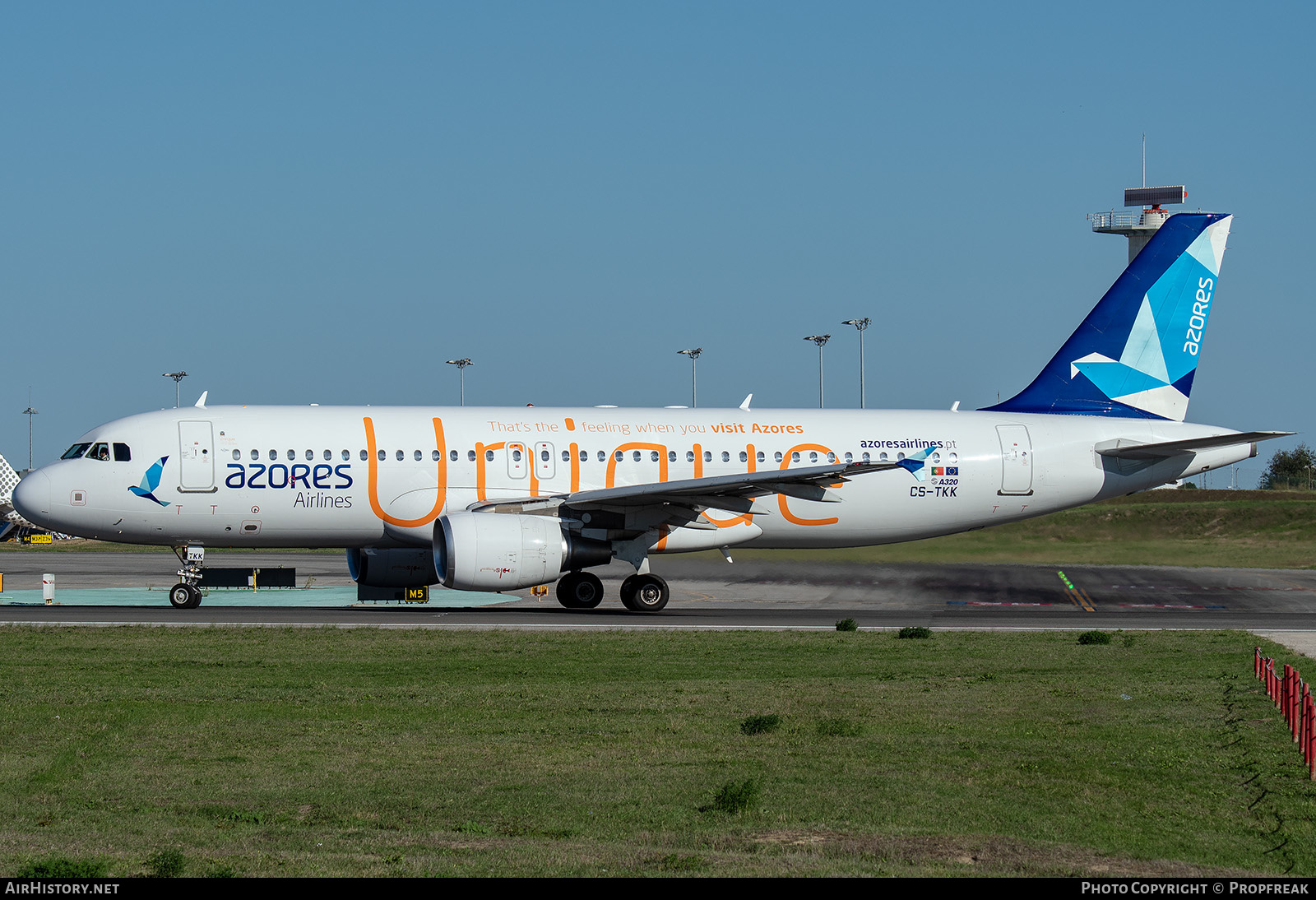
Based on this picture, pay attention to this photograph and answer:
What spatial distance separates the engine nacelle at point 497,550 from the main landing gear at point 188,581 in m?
5.69

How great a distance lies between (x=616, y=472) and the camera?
95.7 feet

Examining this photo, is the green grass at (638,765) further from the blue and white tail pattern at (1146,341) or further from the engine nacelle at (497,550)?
the blue and white tail pattern at (1146,341)

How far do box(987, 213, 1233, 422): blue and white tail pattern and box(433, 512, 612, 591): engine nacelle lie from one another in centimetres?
1296

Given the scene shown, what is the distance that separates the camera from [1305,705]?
38.0 ft

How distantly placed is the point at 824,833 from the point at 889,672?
931cm

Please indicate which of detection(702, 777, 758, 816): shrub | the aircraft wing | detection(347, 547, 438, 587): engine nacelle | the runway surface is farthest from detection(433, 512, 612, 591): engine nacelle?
detection(702, 777, 758, 816): shrub

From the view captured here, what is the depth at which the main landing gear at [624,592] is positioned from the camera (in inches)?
1145

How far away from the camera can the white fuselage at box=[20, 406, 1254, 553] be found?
2778cm

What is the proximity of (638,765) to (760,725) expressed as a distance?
2195 mm

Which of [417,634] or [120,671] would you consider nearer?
[120,671]

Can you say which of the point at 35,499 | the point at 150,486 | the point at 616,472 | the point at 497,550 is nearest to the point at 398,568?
the point at 497,550

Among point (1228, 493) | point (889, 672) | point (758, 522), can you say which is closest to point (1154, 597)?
point (758, 522)

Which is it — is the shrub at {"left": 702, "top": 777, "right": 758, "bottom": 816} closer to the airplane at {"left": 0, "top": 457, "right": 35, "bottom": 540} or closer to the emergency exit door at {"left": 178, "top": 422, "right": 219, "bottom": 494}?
the emergency exit door at {"left": 178, "top": 422, "right": 219, "bottom": 494}
